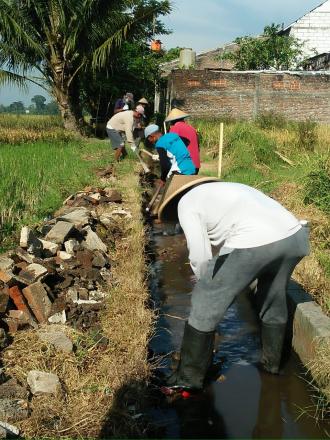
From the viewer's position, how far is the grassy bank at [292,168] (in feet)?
16.5

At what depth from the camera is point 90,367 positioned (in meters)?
3.34

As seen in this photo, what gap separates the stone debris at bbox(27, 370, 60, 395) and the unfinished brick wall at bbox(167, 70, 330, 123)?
1648 centimetres

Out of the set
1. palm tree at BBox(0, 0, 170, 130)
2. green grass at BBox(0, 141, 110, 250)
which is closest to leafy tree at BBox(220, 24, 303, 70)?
palm tree at BBox(0, 0, 170, 130)

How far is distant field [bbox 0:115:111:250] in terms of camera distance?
6.34 meters

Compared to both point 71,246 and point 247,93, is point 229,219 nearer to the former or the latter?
point 71,246

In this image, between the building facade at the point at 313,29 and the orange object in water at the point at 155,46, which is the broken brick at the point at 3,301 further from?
the building facade at the point at 313,29

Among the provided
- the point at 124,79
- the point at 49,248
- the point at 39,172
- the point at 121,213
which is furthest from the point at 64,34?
the point at 49,248

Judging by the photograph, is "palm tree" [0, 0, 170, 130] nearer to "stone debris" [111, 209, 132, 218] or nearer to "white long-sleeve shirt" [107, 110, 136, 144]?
"white long-sleeve shirt" [107, 110, 136, 144]

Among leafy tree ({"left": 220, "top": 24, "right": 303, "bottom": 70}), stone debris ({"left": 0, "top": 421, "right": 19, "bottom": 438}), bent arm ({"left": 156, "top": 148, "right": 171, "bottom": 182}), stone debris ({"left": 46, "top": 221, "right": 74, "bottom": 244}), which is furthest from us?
leafy tree ({"left": 220, "top": 24, "right": 303, "bottom": 70})

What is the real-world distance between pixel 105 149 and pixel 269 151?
4721 mm

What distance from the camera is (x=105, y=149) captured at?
14.5m

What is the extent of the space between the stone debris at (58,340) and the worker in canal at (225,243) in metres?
0.75

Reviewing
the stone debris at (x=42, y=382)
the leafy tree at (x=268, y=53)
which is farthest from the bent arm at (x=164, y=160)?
the leafy tree at (x=268, y=53)

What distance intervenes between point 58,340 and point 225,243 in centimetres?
127
